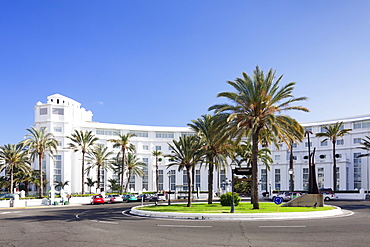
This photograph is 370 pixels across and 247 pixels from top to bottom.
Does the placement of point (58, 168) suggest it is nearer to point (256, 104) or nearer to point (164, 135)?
point (164, 135)

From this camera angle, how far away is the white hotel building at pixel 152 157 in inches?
2997

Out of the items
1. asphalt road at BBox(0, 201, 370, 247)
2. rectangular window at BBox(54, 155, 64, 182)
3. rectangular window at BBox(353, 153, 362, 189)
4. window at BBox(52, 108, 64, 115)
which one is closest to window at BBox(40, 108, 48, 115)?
window at BBox(52, 108, 64, 115)

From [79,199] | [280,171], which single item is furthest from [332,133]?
[79,199]

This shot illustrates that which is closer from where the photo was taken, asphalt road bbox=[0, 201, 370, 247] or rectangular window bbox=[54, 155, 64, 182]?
asphalt road bbox=[0, 201, 370, 247]

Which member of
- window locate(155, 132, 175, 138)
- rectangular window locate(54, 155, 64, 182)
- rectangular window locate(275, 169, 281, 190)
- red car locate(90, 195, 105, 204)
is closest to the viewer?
red car locate(90, 195, 105, 204)

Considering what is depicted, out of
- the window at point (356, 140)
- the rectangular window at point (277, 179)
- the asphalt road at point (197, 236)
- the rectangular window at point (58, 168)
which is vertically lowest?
the rectangular window at point (277, 179)

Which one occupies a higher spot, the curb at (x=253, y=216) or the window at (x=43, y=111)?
the window at (x=43, y=111)

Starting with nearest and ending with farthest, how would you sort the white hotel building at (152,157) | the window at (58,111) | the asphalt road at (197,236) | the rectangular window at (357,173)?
the asphalt road at (197,236) < the rectangular window at (357,173) < the white hotel building at (152,157) < the window at (58,111)

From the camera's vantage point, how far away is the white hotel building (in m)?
76.1

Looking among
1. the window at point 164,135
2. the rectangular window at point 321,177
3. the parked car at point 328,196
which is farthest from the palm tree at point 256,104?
the window at point 164,135

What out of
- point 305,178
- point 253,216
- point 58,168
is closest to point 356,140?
point 305,178

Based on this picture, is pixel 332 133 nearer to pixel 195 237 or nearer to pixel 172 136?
Result: pixel 172 136

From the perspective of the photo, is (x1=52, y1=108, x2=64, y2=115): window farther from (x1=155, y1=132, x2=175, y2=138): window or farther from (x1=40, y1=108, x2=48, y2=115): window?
(x1=155, y1=132, x2=175, y2=138): window

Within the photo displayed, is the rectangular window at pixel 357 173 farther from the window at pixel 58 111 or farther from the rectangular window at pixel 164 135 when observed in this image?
the window at pixel 58 111
